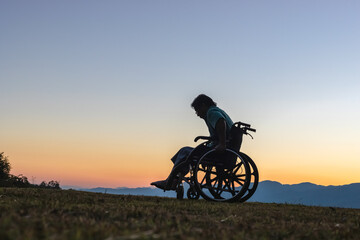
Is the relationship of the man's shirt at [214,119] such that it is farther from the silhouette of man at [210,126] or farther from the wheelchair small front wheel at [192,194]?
the wheelchair small front wheel at [192,194]

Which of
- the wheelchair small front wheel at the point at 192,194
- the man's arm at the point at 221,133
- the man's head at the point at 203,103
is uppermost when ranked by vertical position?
the man's head at the point at 203,103

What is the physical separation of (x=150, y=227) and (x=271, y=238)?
0.99 m

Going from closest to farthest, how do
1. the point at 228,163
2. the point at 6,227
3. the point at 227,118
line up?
the point at 6,227 → the point at 228,163 → the point at 227,118

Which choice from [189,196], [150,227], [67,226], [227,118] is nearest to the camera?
[67,226]

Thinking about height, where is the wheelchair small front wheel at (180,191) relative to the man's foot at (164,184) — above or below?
below

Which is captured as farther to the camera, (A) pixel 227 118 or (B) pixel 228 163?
(A) pixel 227 118

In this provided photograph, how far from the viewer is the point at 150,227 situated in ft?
9.34

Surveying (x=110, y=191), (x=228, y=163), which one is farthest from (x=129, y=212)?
(x=110, y=191)

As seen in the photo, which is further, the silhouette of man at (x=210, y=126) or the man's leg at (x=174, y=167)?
the man's leg at (x=174, y=167)

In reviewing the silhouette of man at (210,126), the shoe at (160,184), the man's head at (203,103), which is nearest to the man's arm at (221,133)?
the silhouette of man at (210,126)

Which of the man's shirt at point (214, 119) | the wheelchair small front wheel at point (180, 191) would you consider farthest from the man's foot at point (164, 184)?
the man's shirt at point (214, 119)

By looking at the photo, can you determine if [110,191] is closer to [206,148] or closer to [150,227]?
[206,148]

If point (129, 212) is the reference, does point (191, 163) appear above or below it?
above

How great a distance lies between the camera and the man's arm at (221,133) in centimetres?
756
